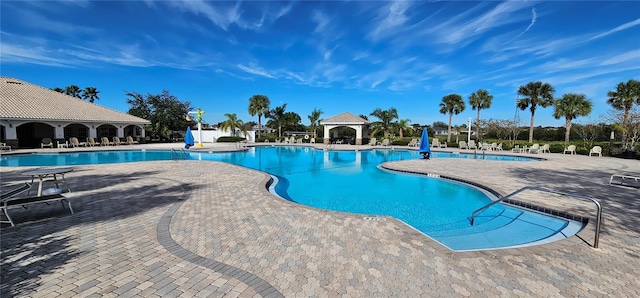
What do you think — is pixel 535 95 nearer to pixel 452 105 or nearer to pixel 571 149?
pixel 452 105

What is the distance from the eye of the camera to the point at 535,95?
27859mm

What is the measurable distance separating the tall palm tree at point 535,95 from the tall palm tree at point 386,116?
43.8 feet

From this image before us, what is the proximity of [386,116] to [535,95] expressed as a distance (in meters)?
15.5

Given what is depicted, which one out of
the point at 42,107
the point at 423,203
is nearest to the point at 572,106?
the point at 423,203

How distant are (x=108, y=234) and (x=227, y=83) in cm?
3430

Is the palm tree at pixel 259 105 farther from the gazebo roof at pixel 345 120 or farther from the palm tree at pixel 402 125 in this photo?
the palm tree at pixel 402 125

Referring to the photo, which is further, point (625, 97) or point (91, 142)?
point (91, 142)

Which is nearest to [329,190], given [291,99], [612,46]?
[612,46]

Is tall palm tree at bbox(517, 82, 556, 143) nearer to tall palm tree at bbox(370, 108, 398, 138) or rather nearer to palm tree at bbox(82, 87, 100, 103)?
tall palm tree at bbox(370, 108, 398, 138)

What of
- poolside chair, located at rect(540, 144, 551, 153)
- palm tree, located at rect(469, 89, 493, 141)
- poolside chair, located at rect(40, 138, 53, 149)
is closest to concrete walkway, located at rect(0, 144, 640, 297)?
poolside chair, located at rect(540, 144, 551, 153)

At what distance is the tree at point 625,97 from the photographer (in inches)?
850

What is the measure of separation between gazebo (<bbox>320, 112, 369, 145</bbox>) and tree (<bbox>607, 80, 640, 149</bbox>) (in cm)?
2167

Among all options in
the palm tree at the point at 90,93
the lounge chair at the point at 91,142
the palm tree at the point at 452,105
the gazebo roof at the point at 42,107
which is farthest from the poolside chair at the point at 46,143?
the palm tree at the point at 452,105

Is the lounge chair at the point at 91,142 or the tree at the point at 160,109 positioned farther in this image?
the tree at the point at 160,109
